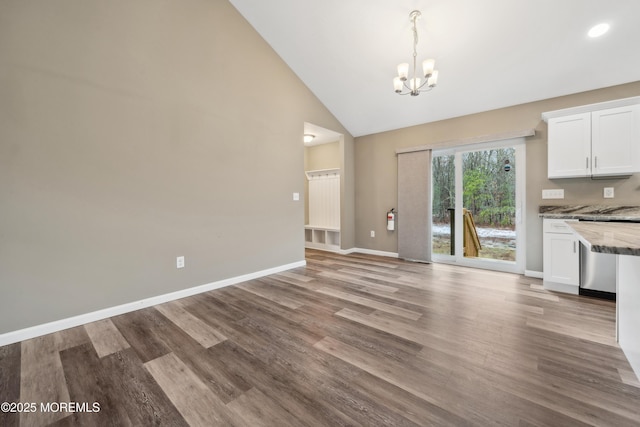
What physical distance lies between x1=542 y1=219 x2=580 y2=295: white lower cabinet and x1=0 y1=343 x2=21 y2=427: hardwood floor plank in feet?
15.5

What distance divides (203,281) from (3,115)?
2.22 metres

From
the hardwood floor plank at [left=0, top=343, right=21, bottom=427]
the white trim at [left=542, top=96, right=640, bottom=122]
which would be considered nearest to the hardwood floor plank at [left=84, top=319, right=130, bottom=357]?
the hardwood floor plank at [left=0, top=343, right=21, bottom=427]

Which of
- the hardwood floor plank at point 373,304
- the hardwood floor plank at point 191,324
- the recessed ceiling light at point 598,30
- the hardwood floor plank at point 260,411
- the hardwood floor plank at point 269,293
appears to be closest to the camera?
the hardwood floor plank at point 260,411

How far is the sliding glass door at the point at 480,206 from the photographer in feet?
12.9

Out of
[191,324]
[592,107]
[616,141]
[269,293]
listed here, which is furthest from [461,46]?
[191,324]

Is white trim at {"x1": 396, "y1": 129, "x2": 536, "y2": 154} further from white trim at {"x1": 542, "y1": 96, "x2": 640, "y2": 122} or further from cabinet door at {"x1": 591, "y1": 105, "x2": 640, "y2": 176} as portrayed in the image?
cabinet door at {"x1": 591, "y1": 105, "x2": 640, "y2": 176}

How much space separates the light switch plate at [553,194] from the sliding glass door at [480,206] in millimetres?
259

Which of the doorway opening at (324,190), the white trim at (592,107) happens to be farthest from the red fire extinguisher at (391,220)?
the white trim at (592,107)

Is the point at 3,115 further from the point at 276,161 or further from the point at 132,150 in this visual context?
the point at 276,161

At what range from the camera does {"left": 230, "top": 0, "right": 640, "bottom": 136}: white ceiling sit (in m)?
2.73

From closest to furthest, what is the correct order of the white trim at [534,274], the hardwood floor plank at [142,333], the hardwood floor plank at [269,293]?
the hardwood floor plank at [142,333] < the hardwood floor plank at [269,293] < the white trim at [534,274]

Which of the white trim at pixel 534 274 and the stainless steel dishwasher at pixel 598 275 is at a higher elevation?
the stainless steel dishwasher at pixel 598 275

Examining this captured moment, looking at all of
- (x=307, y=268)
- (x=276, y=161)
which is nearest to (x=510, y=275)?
(x=307, y=268)

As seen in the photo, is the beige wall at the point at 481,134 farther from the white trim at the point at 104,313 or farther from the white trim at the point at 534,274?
the white trim at the point at 104,313
